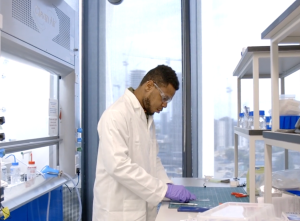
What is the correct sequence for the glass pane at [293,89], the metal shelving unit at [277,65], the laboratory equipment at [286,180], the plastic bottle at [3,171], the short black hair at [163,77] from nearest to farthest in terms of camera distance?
the metal shelving unit at [277,65]
the laboratory equipment at [286,180]
the short black hair at [163,77]
the plastic bottle at [3,171]
the glass pane at [293,89]

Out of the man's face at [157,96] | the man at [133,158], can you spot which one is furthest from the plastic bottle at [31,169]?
the man's face at [157,96]

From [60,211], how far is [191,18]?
202 cm

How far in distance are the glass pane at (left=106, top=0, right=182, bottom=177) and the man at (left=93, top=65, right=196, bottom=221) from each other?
122 cm

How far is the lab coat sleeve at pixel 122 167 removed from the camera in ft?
4.99

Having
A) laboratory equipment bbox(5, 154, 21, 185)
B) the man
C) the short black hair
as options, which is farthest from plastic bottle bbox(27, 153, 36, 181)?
the short black hair

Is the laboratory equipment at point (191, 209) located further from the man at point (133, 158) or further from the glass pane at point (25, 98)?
the glass pane at point (25, 98)

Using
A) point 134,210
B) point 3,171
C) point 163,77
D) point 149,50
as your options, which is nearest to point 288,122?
point 163,77

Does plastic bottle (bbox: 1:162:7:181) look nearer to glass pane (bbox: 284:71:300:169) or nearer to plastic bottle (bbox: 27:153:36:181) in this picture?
plastic bottle (bbox: 27:153:36:181)

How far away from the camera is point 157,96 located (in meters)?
1.74

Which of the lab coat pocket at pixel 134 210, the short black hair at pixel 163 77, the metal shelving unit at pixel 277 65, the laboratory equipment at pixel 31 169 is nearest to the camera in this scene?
the metal shelving unit at pixel 277 65

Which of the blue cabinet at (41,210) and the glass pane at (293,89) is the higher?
the glass pane at (293,89)

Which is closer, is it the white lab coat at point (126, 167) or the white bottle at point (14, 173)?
the white lab coat at point (126, 167)

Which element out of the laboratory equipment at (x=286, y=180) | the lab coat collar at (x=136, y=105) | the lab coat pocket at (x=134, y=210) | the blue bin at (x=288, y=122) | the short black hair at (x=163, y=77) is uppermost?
the short black hair at (x=163, y=77)

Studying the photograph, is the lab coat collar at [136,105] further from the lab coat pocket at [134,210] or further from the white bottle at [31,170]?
the white bottle at [31,170]
